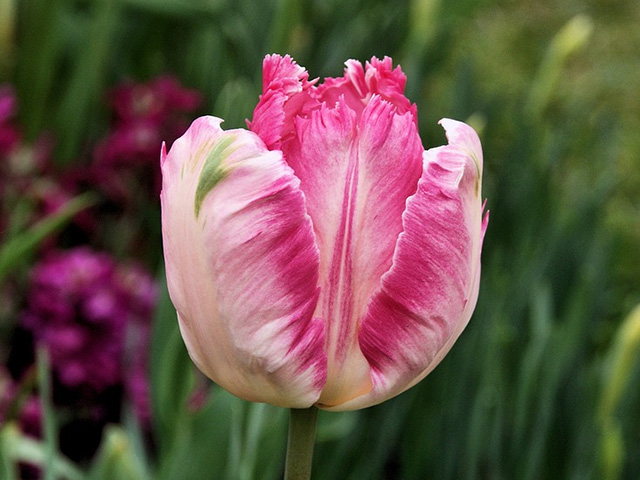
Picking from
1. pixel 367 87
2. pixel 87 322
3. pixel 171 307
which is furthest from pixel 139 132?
pixel 367 87

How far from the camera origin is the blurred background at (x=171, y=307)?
101 centimetres

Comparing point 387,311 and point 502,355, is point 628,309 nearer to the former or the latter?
point 502,355

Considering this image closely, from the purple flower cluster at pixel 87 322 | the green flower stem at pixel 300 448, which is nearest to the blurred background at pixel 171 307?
the purple flower cluster at pixel 87 322

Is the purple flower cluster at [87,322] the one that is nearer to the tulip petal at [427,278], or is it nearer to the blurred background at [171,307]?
the blurred background at [171,307]

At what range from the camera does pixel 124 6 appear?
1.92 meters

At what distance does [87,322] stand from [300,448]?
38.5 inches

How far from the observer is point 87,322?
53.7 inches

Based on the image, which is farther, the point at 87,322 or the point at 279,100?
the point at 87,322

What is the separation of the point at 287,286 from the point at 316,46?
1470 mm

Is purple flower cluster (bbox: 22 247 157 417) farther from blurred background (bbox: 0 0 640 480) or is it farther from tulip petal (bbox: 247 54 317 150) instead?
tulip petal (bbox: 247 54 317 150)

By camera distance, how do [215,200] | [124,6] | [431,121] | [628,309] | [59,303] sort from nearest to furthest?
[215,200]
[59,303]
[628,309]
[431,121]
[124,6]

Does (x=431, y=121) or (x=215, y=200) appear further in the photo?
(x=431, y=121)

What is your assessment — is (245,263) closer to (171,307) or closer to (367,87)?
(367,87)

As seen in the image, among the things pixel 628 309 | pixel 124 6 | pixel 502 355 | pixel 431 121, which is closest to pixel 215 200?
pixel 502 355
